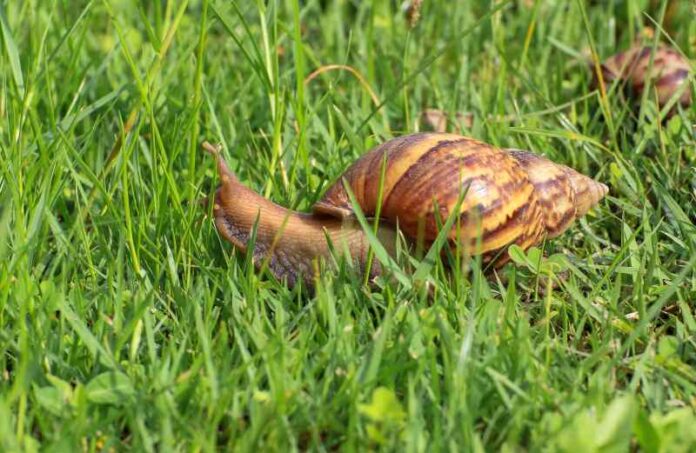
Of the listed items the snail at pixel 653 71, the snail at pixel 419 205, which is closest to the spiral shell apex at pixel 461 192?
the snail at pixel 419 205

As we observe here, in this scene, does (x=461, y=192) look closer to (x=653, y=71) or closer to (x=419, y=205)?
(x=419, y=205)

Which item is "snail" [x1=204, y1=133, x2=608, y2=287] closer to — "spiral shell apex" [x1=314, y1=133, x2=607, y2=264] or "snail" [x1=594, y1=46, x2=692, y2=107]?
"spiral shell apex" [x1=314, y1=133, x2=607, y2=264]

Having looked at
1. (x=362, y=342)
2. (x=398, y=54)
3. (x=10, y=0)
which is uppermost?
(x=10, y=0)

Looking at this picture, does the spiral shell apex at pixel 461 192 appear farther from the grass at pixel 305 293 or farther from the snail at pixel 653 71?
the snail at pixel 653 71

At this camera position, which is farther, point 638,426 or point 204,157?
point 204,157

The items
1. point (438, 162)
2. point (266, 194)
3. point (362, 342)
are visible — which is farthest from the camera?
point (266, 194)

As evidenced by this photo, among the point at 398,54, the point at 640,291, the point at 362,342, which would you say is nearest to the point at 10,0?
the point at 398,54

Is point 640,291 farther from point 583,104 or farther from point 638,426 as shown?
point 583,104

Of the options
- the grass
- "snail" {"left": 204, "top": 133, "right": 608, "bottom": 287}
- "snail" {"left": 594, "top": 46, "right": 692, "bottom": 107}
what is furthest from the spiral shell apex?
"snail" {"left": 594, "top": 46, "right": 692, "bottom": 107}
